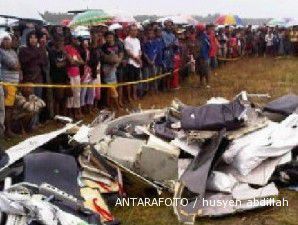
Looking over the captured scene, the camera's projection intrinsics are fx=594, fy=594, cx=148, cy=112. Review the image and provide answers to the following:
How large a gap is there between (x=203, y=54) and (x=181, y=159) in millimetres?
9068

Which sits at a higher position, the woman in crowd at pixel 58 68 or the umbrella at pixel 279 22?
the woman in crowd at pixel 58 68

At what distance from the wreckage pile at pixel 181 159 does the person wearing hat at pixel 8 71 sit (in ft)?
A: 6.61

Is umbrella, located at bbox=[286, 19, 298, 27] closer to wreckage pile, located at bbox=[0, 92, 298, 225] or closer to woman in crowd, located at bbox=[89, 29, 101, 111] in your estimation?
woman in crowd, located at bbox=[89, 29, 101, 111]

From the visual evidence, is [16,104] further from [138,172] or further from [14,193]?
[14,193]

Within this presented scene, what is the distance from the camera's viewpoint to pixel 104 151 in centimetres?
727

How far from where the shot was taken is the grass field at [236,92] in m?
6.47

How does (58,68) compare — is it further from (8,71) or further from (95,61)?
(8,71)

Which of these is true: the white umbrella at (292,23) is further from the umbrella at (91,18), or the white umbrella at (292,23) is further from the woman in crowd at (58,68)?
the woman in crowd at (58,68)

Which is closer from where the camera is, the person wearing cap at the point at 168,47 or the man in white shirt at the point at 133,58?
the man in white shirt at the point at 133,58

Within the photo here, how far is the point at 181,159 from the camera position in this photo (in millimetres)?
7367

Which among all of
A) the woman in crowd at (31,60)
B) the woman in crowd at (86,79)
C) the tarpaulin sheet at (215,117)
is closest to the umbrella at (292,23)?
the woman in crowd at (86,79)

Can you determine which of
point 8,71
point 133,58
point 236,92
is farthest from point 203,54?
point 8,71

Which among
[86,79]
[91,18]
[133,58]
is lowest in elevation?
[86,79]

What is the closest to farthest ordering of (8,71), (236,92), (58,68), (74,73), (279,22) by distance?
(8,71) < (58,68) < (74,73) < (236,92) < (279,22)
